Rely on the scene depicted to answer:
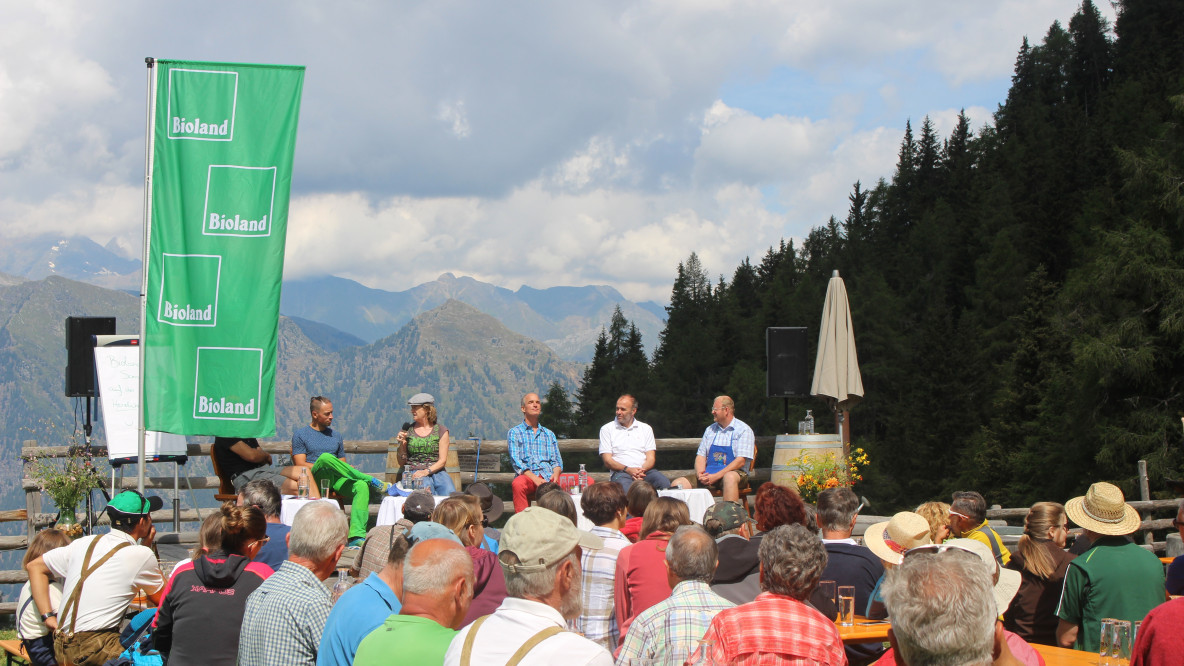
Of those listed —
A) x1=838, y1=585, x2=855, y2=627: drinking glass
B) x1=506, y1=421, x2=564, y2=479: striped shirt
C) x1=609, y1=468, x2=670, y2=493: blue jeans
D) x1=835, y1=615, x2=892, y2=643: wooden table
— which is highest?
x1=506, y1=421, x2=564, y2=479: striped shirt

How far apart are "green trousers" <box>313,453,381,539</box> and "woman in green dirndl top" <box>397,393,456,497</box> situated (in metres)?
0.50

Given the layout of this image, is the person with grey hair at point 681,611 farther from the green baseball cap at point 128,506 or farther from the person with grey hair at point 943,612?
the green baseball cap at point 128,506

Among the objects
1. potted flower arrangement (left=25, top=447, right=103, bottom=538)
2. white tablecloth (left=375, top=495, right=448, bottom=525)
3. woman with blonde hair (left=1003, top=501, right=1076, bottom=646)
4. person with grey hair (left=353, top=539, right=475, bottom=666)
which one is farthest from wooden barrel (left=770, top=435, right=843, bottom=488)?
person with grey hair (left=353, top=539, right=475, bottom=666)

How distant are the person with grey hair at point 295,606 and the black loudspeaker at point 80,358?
8238 mm

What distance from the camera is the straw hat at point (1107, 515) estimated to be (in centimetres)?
437

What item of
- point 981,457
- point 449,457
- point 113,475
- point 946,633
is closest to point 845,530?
point 946,633

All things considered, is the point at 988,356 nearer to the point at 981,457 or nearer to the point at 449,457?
the point at 981,457

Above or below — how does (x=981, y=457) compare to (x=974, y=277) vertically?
below

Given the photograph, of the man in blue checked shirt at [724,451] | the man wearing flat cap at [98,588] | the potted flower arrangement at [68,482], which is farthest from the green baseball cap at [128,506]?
the man in blue checked shirt at [724,451]

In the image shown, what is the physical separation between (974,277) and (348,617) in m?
58.8

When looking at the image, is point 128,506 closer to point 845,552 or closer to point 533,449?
point 845,552

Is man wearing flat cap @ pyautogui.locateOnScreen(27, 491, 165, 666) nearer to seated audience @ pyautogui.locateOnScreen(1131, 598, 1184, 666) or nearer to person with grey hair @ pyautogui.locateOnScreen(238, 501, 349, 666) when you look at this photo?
person with grey hair @ pyautogui.locateOnScreen(238, 501, 349, 666)

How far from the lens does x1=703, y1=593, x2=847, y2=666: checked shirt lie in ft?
9.58

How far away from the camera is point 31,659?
532cm
